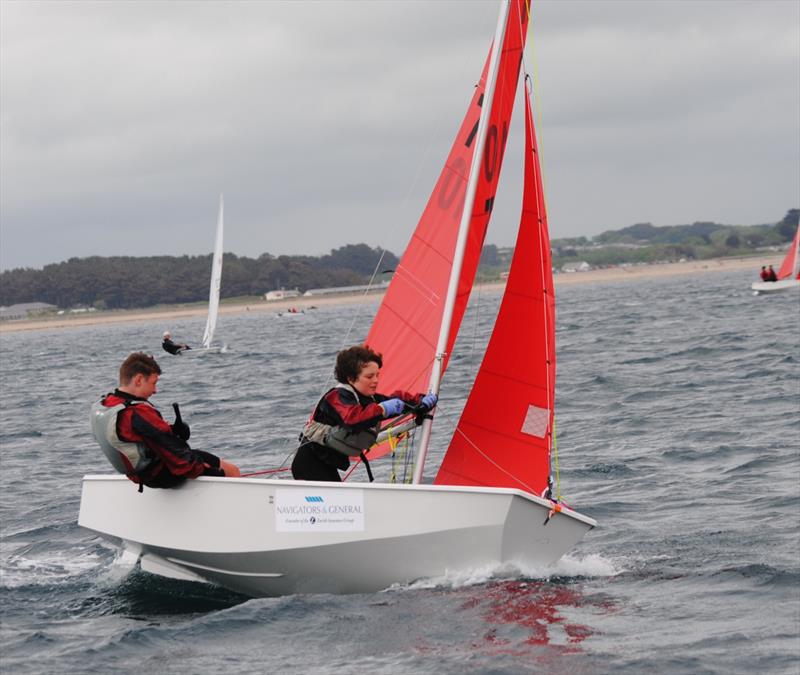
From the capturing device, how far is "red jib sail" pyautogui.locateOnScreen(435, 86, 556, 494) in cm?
675

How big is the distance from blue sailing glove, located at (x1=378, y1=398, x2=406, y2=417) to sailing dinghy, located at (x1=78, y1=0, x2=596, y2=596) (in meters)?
0.38

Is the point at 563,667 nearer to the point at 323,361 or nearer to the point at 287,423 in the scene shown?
the point at 287,423

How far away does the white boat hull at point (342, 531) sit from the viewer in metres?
5.79

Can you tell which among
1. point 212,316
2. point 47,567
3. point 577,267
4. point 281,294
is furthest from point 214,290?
point 577,267

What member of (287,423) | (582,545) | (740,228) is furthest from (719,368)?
(740,228)

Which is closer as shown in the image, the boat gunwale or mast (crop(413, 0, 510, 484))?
the boat gunwale

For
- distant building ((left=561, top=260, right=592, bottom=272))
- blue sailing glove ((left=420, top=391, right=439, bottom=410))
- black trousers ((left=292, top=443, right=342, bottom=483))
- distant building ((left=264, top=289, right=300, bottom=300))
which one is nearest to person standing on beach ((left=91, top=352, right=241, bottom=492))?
black trousers ((left=292, top=443, right=342, bottom=483))

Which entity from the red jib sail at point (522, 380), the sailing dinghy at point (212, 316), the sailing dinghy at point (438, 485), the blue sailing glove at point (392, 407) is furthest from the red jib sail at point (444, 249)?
the sailing dinghy at point (212, 316)

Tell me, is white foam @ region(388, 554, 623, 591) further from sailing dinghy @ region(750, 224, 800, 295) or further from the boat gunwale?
sailing dinghy @ region(750, 224, 800, 295)

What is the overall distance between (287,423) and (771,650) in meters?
9.25

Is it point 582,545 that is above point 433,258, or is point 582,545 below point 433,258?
below

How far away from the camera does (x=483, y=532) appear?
584 cm

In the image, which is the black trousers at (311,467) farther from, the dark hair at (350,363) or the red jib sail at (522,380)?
the red jib sail at (522,380)

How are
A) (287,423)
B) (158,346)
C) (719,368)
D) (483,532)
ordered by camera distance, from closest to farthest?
(483,532), (287,423), (719,368), (158,346)
